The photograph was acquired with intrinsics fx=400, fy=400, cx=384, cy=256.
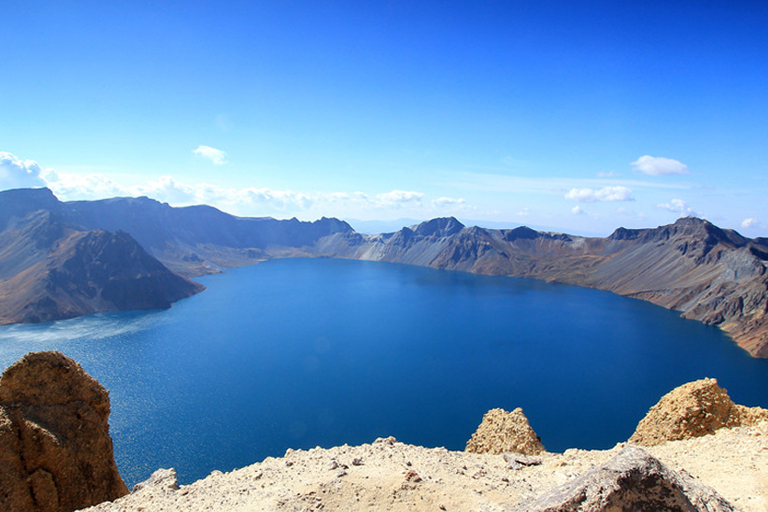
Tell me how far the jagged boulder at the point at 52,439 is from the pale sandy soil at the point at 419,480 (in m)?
4.62

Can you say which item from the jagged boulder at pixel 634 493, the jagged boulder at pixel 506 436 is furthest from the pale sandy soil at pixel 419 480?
the jagged boulder at pixel 634 493

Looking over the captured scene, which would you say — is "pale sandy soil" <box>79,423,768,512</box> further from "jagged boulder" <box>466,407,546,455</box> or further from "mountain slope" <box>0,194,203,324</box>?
"mountain slope" <box>0,194,203,324</box>

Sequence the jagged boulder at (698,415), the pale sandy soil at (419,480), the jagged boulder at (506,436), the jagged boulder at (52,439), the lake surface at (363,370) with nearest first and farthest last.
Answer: the pale sandy soil at (419,480) → the jagged boulder at (52,439) → the jagged boulder at (698,415) → the jagged boulder at (506,436) → the lake surface at (363,370)

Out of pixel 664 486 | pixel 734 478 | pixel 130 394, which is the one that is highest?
pixel 664 486

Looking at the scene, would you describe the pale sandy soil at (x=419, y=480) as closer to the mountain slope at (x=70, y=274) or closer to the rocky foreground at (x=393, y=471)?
the rocky foreground at (x=393, y=471)

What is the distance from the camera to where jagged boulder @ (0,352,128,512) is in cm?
1812

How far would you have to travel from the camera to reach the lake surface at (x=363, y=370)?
51.2m

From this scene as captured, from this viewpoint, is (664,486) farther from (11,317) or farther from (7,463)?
(11,317)

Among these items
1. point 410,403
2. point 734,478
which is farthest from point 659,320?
point 734,478

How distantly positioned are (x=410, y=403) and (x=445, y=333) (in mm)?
47499

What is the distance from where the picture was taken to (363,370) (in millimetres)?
75312

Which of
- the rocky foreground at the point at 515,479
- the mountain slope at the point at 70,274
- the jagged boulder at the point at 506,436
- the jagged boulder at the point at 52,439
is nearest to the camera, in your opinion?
the rocky foreground at the point at 515,479

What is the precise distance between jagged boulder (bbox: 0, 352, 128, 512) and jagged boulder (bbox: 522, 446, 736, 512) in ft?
70.5

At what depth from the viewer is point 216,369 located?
75.1m
